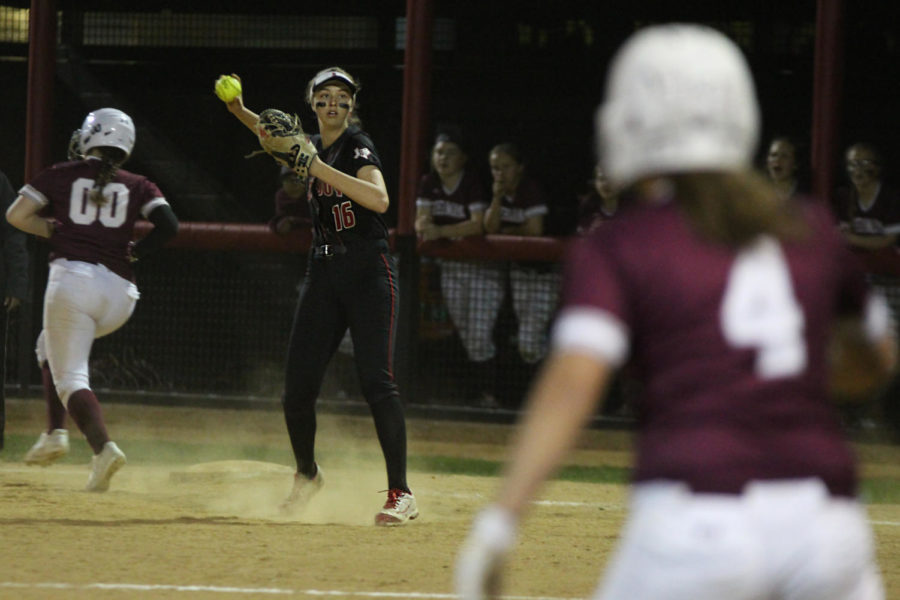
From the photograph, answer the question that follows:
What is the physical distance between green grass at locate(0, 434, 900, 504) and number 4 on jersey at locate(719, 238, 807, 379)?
258 inches

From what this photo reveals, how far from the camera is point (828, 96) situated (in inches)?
420

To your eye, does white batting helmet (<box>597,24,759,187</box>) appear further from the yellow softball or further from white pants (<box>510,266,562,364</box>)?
white pants (<box>510,266,562,364</box>)

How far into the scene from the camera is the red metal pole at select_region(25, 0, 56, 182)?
11.4m

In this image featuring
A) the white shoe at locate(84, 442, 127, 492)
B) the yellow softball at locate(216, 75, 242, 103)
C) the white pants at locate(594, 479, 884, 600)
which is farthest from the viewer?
the white shoe at locate(84, 442, 127, 492)

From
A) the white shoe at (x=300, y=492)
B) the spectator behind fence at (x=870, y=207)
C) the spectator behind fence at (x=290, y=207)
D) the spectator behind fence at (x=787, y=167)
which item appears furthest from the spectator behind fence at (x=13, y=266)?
the spectator behind fence at (x=870, y=207)

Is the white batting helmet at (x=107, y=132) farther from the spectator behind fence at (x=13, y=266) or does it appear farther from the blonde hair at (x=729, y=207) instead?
the blonde hair at (x=729, y=207)

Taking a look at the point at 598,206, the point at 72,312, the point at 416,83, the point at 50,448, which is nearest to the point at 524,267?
the point at 598,206

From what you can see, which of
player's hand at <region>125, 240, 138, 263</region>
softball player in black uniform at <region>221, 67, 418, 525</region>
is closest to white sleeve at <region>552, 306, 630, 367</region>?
softball player in black uniform at <region>221, 67, 418, 525</region>

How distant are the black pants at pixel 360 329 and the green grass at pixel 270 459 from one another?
259cm

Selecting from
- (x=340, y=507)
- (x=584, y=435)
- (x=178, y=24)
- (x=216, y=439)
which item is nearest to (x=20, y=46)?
(x=178, y=24)

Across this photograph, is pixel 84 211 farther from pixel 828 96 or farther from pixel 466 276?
pixel 828 96

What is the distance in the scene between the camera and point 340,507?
7129 mm

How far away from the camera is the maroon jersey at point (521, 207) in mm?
10867

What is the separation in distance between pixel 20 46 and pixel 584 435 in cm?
726
